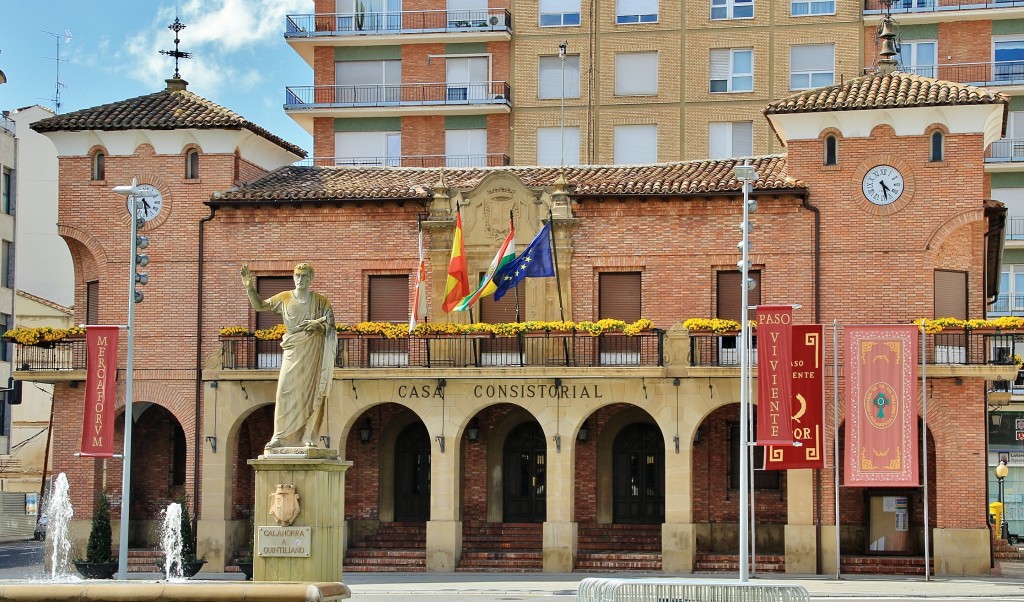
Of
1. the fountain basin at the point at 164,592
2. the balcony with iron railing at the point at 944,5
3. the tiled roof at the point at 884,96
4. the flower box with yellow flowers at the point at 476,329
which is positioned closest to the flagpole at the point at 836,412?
the flower box with yellow flowers at the point at 476,329

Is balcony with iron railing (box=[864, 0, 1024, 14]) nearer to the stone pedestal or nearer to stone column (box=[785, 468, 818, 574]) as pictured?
stone column (box=[785, 468, 818, 574])

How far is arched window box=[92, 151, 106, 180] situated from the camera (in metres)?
45.0

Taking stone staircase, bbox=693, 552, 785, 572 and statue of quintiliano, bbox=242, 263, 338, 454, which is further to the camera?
stone staircase, bbox=693, 552, 785, 572

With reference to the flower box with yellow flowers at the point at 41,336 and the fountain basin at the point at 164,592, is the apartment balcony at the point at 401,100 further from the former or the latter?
the fountain basin at the point at 164,592

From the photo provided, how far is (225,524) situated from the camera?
42.1 metres

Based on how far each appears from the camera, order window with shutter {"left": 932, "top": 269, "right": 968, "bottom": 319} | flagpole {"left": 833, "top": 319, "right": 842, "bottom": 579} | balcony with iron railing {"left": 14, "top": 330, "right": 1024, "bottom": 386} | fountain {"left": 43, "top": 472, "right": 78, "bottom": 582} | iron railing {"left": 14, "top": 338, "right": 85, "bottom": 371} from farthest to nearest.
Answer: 1. iron railing {"left": 14, "top": 338, "right": 85, "bottom": 371}
2. fountain {"left": 43, "top": 472, "right": 78, "bottom": 582}
3. window with shutter {"left": 932, "top": 269, "right": 968, "bottom": 319}
4. balcony with iron railing {"left": 14, "top": 330, "right": 1024, "bottom": 386}
5. flagpole {"left": 833, "top": 319, "right": 842, "bottom": 579}

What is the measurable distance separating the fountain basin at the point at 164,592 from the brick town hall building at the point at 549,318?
1922cm

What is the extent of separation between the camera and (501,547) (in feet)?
141

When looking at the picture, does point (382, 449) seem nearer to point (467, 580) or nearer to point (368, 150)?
point (467, 580)

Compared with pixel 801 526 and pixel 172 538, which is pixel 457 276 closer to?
pixel 172 538

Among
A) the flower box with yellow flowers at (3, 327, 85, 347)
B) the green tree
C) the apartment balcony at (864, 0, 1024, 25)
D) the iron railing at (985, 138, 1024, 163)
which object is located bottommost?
the green tree

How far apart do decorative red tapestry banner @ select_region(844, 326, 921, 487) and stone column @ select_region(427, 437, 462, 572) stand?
9340 millimetres

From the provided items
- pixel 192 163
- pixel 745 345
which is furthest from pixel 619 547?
pixel 192 163

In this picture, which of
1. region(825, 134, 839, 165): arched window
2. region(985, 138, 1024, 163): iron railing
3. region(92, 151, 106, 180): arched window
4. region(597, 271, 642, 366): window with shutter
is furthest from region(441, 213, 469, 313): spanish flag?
region(985, 138, 1024, 163): iron railing
